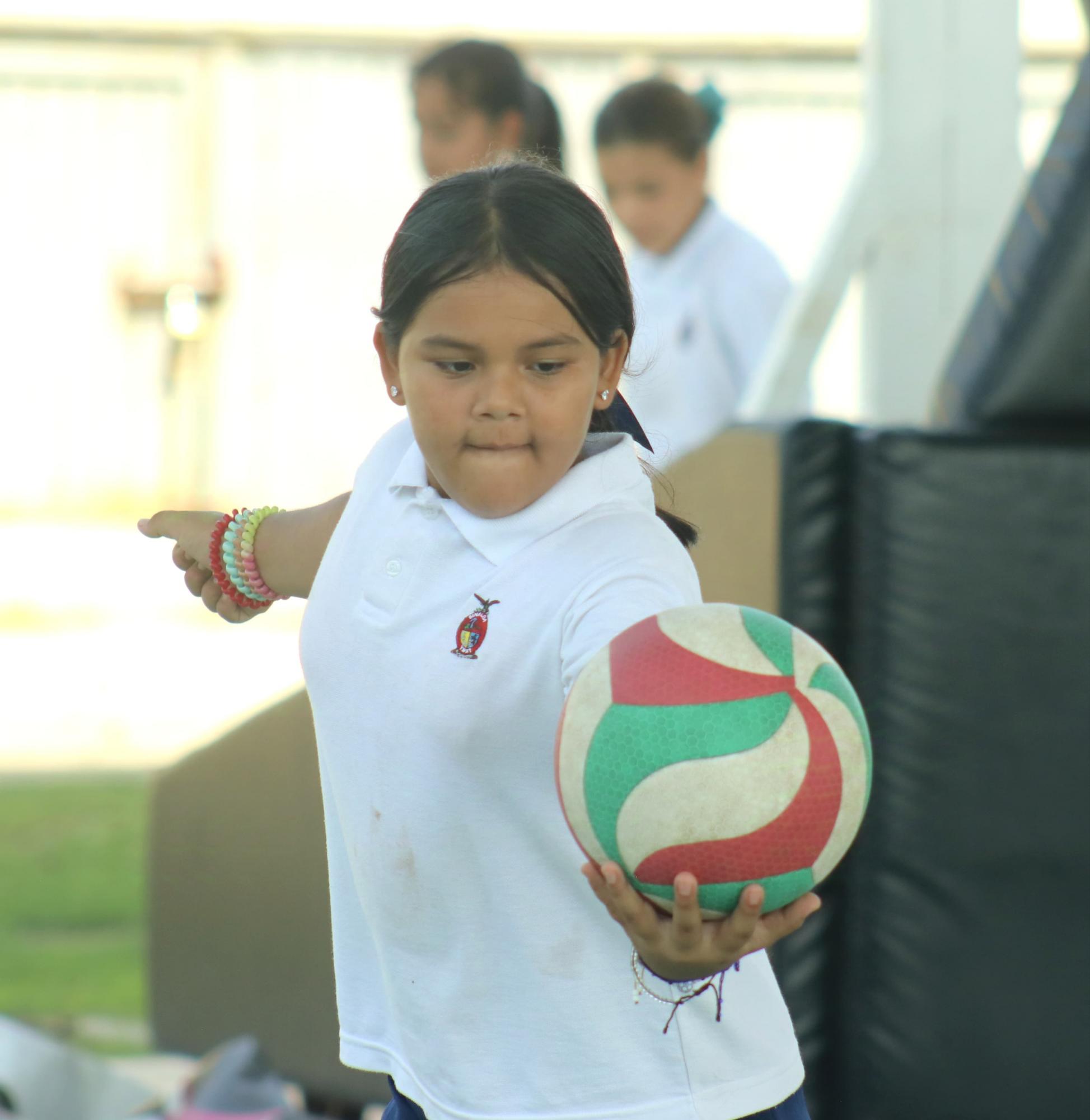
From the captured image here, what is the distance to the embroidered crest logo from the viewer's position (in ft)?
4.80

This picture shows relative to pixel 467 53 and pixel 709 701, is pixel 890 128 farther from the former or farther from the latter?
pixel 709 701

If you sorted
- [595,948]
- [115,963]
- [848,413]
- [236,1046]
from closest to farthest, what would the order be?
[595,948]
[236,1046]
[115,963]
[848,413]

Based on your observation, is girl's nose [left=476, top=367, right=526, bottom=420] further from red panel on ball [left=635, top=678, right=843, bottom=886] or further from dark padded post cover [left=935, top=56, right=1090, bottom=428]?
dark padded post cover [left=935, top=56, right=1090, bottom=428]

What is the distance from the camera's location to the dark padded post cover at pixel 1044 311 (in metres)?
2.77

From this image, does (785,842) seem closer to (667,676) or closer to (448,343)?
(667,676)

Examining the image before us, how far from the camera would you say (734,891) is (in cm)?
132

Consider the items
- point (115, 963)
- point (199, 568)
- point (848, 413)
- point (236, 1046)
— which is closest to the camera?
point (199, 568)

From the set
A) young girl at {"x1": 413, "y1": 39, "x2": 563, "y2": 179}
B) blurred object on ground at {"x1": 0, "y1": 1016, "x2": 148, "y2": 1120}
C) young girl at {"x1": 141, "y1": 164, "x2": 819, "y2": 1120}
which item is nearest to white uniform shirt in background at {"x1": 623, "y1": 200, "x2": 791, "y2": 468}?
young girl at {"x1": 413, "y1": 39, "x2": 563, "y2": 179}

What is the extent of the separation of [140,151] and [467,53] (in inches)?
333

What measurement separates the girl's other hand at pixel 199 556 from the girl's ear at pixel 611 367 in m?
0.53

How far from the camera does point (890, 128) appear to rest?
4.09 metres

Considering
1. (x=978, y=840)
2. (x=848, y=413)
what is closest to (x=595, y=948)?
(x=978, y=840)

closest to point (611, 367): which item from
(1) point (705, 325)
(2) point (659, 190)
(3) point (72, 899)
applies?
(1) point (705, 325)

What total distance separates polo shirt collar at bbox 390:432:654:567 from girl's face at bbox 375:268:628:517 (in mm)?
15
